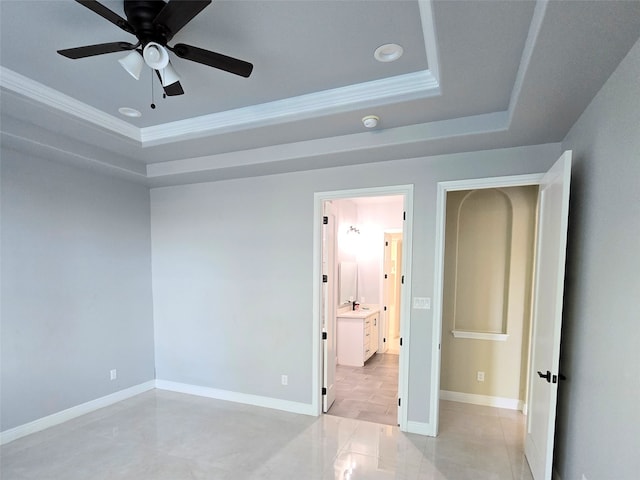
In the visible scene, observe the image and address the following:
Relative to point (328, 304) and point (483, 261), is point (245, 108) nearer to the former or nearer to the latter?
point (328, 304)

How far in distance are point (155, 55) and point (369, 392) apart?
4084 mm

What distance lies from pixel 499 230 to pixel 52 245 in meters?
4.86

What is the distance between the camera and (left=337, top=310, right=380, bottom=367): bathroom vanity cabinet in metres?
Answer: 5.00

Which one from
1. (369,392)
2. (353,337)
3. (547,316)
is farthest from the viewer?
(353,337)

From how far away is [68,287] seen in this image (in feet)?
10.9

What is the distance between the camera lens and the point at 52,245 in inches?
127

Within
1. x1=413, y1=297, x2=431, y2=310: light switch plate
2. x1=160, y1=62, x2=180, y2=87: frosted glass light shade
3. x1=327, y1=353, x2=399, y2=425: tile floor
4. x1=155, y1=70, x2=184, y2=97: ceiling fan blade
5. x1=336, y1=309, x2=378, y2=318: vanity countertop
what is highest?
x1=160, y1=62, x2=180, y2=87: frosted glass light shade

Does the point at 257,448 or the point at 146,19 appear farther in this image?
the point at 257,448

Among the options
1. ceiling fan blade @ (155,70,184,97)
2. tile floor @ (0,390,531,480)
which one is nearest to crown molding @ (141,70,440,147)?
ceiling fan blade @ (155,70,184,97)

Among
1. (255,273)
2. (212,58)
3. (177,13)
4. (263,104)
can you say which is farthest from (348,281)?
(177,13)

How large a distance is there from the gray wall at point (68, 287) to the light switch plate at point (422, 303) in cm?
341

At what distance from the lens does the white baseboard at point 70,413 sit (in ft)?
9.48

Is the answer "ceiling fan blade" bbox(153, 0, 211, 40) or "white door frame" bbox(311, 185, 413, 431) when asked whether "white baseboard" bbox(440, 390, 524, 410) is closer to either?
"white door frame" bbox(311, 185, 413, 431)

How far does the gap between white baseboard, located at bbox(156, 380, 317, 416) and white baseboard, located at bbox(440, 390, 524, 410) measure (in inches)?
66.5
